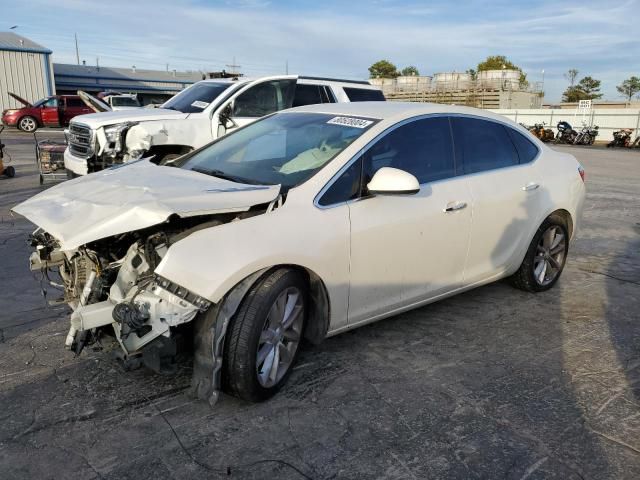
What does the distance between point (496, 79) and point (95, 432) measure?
161 feet

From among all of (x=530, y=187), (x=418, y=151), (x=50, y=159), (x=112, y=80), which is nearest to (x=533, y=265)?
(x=530, y=187)

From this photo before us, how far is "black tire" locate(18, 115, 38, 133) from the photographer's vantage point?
26984mm

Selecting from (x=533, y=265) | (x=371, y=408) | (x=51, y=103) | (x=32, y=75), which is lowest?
(x=371, y=408)

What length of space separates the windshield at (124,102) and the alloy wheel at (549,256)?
2377cm

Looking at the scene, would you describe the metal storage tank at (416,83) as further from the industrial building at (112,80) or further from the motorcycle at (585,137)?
the motorcycle at (585,137)

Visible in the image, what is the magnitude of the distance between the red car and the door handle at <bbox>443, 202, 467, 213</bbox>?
89.1ft

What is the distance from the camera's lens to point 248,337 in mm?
2965

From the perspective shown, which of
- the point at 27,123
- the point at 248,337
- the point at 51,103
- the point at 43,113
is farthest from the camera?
the point at 51,103

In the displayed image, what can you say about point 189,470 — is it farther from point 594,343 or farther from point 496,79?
point 496,79

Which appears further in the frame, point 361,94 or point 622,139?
point 622,139

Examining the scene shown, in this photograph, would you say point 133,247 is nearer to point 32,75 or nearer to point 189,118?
point 189,118

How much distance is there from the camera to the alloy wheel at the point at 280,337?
316 cm

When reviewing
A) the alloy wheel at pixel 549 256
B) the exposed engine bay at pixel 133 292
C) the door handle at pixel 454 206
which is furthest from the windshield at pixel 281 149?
the alloy wheel at pixel 549 256

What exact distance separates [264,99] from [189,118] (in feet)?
4.49
